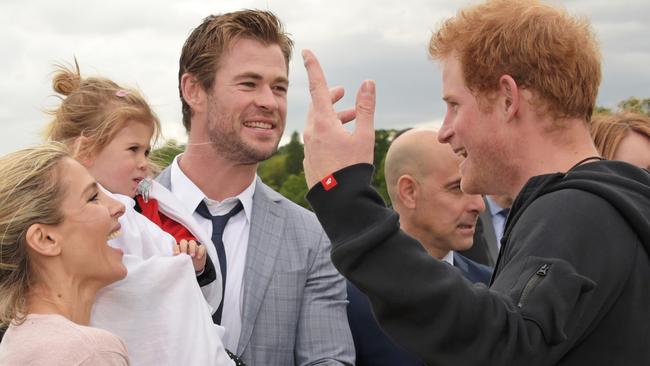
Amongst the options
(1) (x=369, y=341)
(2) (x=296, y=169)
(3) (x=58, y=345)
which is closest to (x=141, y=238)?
(3) (x=58, y=345)

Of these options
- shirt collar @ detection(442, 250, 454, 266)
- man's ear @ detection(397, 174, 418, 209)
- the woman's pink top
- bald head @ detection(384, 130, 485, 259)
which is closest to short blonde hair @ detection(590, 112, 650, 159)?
bald head @ detection(384, 130, 485, 259)

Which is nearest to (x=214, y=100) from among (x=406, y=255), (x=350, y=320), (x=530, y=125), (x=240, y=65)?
(x=240, y=65)

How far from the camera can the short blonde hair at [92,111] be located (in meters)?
5.43

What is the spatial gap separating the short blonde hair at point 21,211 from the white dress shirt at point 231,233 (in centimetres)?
140

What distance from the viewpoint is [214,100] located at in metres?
5.93

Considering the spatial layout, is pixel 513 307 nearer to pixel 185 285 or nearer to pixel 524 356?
pixel 524 356

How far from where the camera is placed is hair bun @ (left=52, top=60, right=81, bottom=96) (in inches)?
224

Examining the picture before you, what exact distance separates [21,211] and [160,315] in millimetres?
863

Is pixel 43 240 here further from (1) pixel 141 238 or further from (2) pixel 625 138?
(2) pixel 625 138

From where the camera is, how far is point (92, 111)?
5.52 meters

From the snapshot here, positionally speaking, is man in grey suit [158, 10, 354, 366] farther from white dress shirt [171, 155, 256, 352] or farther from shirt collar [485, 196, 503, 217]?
shirt collar [485, 196, 503, 217]

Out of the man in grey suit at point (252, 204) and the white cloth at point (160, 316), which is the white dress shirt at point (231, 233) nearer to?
the man in grey suit at point (252, 204)

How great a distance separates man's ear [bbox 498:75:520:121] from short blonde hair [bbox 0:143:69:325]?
2173 mm

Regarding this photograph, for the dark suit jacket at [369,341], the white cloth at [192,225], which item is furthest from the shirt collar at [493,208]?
the white cloth at [192,225]
